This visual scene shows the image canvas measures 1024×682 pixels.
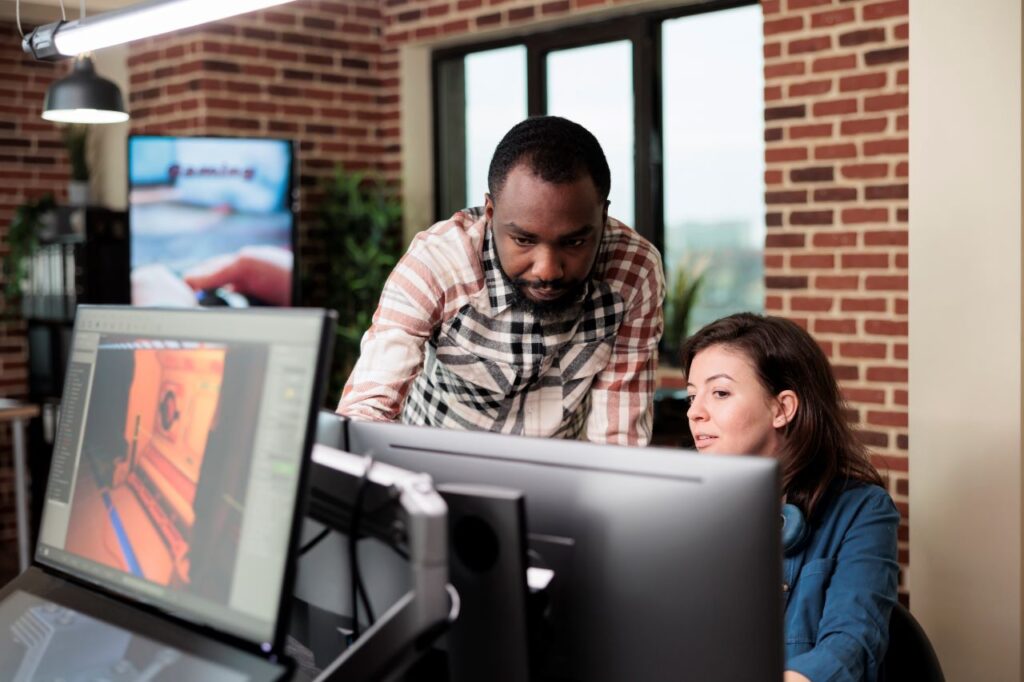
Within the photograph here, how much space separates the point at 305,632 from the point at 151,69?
3924mm

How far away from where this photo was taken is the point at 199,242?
420 cm

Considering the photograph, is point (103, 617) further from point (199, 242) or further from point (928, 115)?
point (199, 242)

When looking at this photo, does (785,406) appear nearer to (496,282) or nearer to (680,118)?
(496,282)

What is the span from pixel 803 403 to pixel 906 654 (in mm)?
411

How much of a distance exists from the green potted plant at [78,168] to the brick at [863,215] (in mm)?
3251

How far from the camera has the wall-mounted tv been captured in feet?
13.5

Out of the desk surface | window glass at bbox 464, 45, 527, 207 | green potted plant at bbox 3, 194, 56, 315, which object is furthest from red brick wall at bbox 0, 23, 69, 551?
window glass at bbox 464, 45, 527, 207

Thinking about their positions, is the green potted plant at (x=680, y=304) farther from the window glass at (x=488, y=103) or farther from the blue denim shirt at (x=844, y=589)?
the blue denim shirt at (x=844, y=589)

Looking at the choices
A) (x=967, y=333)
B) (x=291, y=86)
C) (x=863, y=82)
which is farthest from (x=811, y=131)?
(x=291, y=86)

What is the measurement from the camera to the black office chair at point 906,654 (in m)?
1.50

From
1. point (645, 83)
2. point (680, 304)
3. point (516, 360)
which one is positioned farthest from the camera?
point (645, 83)

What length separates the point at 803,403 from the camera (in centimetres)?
174

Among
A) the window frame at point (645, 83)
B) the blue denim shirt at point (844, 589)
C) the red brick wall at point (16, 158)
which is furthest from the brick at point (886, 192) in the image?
the red brick wall at point (16, 158)

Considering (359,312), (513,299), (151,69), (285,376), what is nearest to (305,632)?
(285,376)
